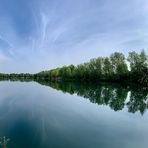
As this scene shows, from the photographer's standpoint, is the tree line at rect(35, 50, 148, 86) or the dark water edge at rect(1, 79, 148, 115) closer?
the dark water edge at rect(1, 79, 148, 115)

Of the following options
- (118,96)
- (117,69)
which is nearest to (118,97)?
(118,96)

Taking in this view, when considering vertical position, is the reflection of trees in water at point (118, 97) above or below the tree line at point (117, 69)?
below

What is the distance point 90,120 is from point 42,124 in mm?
3452

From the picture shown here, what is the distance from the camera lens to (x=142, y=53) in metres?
57.1

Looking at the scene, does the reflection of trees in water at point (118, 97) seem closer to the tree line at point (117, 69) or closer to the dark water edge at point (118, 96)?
the dark water edge at point (118, 96)

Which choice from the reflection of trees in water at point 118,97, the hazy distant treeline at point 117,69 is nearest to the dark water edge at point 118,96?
the reflection of trees in water at point 118,97

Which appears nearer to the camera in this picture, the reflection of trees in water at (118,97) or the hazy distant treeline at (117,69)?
the reflection of trees in water at (118,97)

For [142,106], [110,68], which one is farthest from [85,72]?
[142,106]

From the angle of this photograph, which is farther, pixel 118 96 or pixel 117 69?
pixel 117 69

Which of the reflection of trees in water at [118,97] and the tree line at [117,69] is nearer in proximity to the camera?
the reflection of trees in water at [118,97]

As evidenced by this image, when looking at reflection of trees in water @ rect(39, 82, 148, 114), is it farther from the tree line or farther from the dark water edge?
the tree line

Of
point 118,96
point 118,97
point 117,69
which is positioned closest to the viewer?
point 118,97

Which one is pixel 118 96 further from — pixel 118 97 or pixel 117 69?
pixel 117 69

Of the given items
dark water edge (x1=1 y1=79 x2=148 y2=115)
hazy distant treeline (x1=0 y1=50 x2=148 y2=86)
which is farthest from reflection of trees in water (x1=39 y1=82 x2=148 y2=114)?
hazy distant treeline (x1=0 y1=50 x2=148 y2=86)
